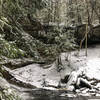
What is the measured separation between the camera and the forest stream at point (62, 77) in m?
10.9

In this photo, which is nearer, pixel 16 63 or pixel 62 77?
pixel 62 77

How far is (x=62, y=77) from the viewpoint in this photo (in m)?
15.2

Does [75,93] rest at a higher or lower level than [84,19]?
lower

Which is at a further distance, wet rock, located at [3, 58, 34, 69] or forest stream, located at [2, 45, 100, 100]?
wet rock, located at [3, 58, 34, 69]

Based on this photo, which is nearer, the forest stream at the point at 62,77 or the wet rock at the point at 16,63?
the forest stream at the point at 62,77

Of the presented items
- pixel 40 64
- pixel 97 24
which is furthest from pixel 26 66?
pixel 97 24

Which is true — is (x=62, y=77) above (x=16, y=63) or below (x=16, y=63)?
below

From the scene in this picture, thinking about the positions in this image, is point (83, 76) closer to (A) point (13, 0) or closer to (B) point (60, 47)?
(B) point (60, 47)

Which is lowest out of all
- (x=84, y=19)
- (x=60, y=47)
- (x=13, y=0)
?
(x=60, y=47)

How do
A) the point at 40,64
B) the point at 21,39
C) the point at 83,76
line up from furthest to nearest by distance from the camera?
the point at 40,64
the point at 83,76
the point at 21,39

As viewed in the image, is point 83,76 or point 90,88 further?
point 83,76

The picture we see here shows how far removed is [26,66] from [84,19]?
34.4 ft

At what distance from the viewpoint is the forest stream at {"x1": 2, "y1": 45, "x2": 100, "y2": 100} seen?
10.9 m

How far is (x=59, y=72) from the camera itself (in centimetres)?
1650
